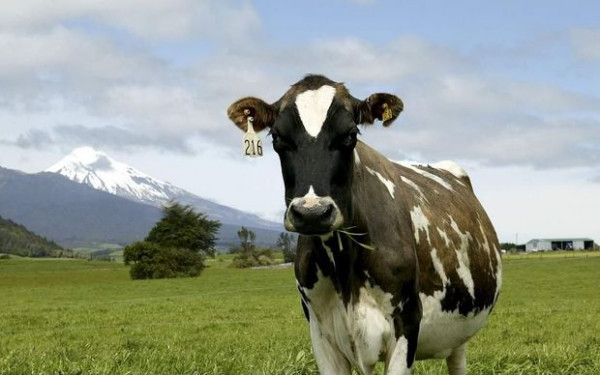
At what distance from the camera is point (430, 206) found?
706 centimetres

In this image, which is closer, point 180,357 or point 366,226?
point 366,226

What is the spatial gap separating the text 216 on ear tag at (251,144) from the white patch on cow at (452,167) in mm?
4334

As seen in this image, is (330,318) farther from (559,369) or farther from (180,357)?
(559,369)

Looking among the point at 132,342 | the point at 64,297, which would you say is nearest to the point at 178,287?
the point at 64,297

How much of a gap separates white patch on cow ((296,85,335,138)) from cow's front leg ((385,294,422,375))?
156cm

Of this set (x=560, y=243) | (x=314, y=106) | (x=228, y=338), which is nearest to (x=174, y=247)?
(x=228, y=338)

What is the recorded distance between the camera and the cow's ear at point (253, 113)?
19.1ft

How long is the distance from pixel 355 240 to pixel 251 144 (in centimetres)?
115

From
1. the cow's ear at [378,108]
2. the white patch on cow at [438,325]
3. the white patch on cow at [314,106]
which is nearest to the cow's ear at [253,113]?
the white patch on cow at [314,106]

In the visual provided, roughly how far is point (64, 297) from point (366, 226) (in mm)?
43771

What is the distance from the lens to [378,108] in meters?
5.87

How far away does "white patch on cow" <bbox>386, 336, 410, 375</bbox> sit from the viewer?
18.4 ft

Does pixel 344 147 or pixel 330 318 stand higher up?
pixel 344 147

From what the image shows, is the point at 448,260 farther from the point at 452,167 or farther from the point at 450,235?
the point at 452,167
